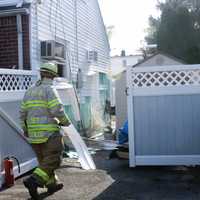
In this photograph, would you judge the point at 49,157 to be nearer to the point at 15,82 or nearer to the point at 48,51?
the point at 15,82

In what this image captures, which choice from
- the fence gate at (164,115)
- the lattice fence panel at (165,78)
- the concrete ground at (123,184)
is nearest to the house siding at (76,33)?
the lattice fence panel at (165,78)

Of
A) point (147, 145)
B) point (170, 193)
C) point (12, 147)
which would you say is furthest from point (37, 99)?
point (147, 145)

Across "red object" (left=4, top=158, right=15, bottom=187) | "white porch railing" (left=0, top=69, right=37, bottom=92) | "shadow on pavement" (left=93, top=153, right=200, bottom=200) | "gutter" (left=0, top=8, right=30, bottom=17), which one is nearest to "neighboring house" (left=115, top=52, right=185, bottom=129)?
"gutter" (left=0, top=8, right=30, bottom=17)

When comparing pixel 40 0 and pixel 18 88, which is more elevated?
pixel 40 0

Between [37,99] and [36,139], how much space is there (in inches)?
22.2

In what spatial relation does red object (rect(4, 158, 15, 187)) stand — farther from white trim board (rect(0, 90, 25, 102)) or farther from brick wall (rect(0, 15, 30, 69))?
brick wall (rect(0, 15, 30, 69))

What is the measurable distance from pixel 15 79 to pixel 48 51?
3.00 metres

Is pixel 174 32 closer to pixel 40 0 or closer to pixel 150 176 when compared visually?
pixel 40 0

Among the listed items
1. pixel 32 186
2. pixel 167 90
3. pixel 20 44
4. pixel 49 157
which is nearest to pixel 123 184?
pixel 49 157

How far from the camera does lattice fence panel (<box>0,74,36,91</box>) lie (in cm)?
718

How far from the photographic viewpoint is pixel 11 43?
9.72m

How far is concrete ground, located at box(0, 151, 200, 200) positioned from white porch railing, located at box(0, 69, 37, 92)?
5.45 feet

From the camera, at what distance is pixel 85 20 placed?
49.2 feet

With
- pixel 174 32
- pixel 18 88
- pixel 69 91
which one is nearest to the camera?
pixel 18 88
